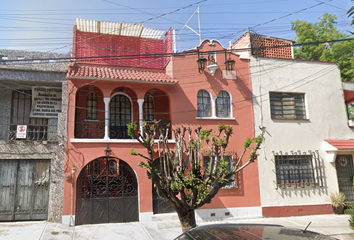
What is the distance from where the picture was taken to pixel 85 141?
10812 mm

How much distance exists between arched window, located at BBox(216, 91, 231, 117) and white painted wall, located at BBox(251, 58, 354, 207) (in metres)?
1.27

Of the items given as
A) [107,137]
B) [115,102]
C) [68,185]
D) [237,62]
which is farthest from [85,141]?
[237,62]

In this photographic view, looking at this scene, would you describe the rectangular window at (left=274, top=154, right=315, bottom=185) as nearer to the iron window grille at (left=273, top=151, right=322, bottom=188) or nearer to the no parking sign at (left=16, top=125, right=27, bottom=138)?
the iron window grille at (left=273, top=151, right=322, bottom=188)

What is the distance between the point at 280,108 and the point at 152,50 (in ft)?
22.5

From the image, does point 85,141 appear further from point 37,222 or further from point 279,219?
point 279,219

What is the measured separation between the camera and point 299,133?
13.2m

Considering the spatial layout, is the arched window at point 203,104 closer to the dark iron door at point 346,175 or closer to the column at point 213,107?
the column at point 213,107

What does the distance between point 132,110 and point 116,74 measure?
6.35ft

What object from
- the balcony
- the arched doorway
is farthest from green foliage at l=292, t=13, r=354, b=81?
the balcony

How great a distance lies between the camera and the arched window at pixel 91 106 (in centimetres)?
1234

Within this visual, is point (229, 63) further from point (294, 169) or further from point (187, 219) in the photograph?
point (187, 219)

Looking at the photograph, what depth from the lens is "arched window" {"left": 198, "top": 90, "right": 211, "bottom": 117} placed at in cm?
1270

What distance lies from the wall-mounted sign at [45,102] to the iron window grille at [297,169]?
9789 mm

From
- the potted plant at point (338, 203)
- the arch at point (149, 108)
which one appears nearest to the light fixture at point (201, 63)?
the arch at point (149, 108)
